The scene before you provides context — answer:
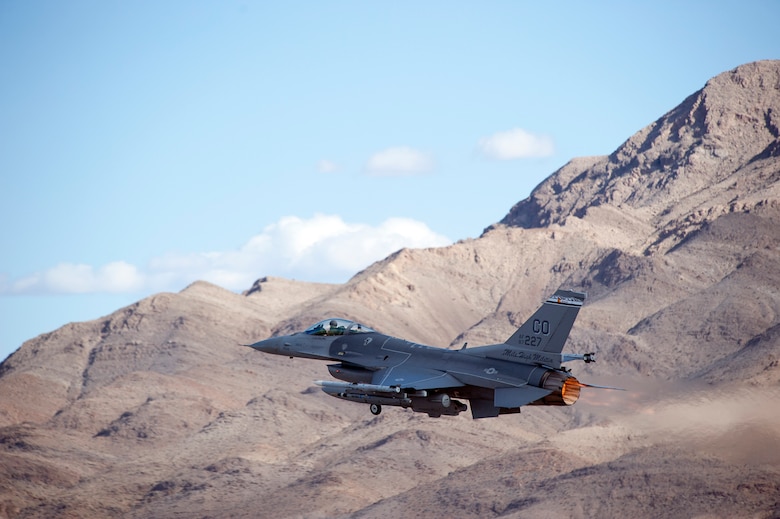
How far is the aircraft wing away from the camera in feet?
176

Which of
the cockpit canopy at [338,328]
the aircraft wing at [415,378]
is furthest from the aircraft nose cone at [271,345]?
the aircraft wing at [415,378]

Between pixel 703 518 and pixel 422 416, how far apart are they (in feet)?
154

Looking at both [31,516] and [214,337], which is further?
[214,337]

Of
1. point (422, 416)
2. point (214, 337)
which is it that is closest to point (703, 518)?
point (422, 416)

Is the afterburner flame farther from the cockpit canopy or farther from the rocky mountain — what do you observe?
the rocky mountain

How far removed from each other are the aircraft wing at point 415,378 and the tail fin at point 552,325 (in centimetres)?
307

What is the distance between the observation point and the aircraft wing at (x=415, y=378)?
5372 cm

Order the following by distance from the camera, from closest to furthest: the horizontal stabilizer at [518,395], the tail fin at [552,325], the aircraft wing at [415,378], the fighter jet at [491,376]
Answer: the horizontal stabilizer at [518,395] < the fighter jet at [491,376] < the tail fin at [552,325] < the aircraft wing at [415,378]

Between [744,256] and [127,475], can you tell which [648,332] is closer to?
[744,256]

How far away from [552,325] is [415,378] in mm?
6050

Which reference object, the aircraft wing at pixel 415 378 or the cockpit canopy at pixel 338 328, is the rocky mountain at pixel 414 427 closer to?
the cockpit canopy at pixel 338 328

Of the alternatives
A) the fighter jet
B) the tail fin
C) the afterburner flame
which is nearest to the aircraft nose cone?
the fighter jet

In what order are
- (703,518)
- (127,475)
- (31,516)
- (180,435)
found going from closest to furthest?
(703,518) → (31,516) → (127,475) → (180,435)

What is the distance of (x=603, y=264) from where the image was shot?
651 ft
